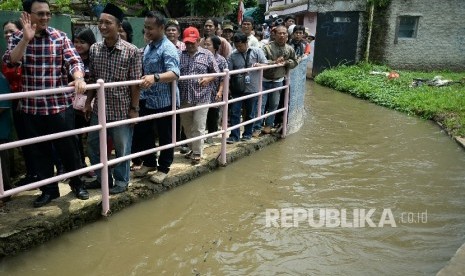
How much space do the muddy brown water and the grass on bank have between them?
103 inches

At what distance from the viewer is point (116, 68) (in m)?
4.06

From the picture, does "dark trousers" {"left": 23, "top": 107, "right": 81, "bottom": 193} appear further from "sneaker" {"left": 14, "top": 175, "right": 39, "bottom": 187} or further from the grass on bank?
the grass on bank

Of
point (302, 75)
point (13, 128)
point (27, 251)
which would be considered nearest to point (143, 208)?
point (27, 251)

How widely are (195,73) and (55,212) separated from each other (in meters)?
2.45

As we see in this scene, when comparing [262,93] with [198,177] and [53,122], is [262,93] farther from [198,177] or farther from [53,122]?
[53,122]

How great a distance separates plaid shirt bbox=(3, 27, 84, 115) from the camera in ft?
11.8

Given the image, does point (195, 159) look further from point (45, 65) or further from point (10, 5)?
point (10, 5)

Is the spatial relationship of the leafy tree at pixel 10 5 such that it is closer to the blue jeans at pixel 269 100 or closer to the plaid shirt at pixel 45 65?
the plaid shirt at pixel 45 65

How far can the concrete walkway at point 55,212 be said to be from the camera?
11.4 ft

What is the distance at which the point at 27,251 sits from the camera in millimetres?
3553

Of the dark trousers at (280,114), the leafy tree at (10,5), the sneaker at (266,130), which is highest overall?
the leafy tree at (10,5)

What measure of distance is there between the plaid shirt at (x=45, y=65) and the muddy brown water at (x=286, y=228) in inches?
47.6

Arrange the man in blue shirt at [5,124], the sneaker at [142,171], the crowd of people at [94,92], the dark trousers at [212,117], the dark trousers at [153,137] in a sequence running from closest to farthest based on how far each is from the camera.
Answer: the crowd of people at [94,92]
the man in blue shirt at [5,124]
the dark trousers at [153,137]
the sneaker at [142,171]
the dark trousers at [212,117]

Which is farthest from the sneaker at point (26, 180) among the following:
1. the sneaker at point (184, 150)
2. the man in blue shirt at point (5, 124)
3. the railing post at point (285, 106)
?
the railing post at point (285, 106)
